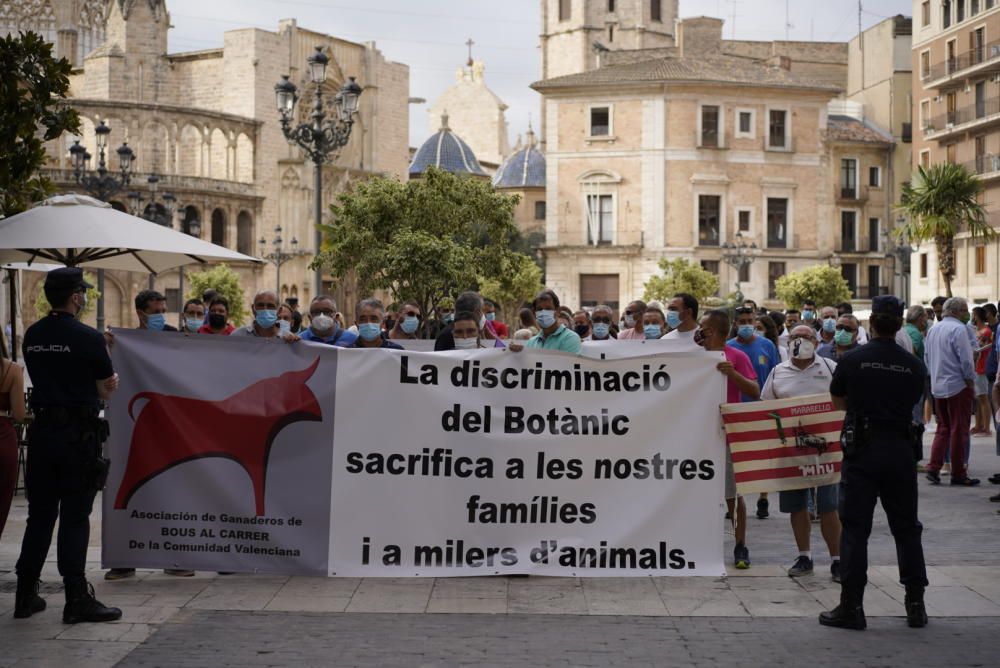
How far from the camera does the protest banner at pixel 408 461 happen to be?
28.2ft

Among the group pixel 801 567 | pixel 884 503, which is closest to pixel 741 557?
pixel 801 567

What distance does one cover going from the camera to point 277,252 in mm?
67250

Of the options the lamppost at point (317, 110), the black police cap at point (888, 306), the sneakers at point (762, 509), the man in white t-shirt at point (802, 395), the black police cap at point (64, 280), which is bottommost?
the sneakers at point (762, 509)

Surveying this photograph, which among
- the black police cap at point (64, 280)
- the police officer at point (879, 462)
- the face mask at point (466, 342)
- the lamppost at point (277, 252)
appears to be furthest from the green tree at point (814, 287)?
the black police cap at point (64, 280)

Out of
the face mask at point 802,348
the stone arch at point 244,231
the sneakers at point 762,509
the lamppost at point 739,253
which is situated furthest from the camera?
the stone arch at point 244,231

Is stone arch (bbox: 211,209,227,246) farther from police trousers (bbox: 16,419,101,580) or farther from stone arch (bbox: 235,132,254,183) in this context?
police trousers (bbox: 16,419,101,580)

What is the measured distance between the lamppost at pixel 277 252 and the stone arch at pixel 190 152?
527 cm

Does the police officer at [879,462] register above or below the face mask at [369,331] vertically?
below

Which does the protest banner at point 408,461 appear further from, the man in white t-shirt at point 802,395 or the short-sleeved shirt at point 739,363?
the short-sleeved shirt at point 739,363

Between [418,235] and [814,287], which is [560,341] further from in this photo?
[814,287]

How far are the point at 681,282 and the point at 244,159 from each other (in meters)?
30.5

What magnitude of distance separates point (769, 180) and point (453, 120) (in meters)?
65.3

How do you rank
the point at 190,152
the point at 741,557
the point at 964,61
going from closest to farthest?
the point at 741,557 < the point at 964,61 < the point at 190,152

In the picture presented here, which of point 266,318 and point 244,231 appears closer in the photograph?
point 266,318
